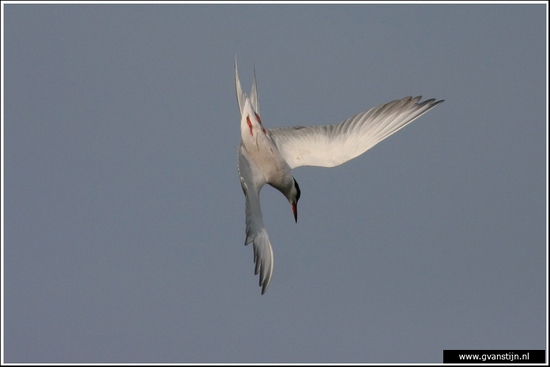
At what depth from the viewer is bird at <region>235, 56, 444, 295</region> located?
421 inches

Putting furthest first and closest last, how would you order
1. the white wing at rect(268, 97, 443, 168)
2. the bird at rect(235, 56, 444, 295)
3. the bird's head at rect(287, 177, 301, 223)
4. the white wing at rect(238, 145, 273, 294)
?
1. the white wing at rect(268, 97, 443, 168)
2. the bird's head at rect(287, 177, 301, 223)
3. the bird at rect(235, 56, 444, 295)
4. the white wing at rect(238, 145, 273, 294)

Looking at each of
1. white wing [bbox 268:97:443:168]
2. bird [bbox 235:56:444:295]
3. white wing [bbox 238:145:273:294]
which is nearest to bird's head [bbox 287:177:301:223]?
bird [bbox 235:56:444:295]

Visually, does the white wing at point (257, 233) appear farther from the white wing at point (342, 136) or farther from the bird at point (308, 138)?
the white wing at point (342, 136)

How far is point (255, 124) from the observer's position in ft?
35.1

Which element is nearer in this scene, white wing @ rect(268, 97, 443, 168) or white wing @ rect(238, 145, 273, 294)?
white wing @ rect(238, 145, 273, 294)

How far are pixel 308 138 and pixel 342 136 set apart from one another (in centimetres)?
46

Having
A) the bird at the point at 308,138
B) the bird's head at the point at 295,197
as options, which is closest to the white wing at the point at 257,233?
the bird at the point at 308,138

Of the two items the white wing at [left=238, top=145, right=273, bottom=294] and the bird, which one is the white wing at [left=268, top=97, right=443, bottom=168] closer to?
the bird

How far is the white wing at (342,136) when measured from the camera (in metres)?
11.6

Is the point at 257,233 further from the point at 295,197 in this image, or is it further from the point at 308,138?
the point at 308,138

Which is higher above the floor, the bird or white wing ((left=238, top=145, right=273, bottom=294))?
the bird

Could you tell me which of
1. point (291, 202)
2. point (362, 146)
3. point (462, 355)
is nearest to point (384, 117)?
point (362, 146)

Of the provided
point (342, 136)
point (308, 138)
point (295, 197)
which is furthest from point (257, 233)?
point (342, 136)

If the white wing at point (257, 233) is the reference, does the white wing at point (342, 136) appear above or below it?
above
